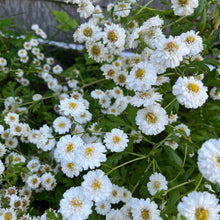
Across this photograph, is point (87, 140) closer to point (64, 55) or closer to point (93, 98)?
point (93, 98)

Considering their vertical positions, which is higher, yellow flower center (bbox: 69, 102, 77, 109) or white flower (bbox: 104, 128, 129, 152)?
yellow flower center (bbox: 69, 102, 77, 109)

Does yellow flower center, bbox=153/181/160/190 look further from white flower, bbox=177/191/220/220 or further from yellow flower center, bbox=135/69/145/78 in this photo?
yellow flower center, bbox=135/69/145/78

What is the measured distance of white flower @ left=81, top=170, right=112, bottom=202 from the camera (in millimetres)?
813

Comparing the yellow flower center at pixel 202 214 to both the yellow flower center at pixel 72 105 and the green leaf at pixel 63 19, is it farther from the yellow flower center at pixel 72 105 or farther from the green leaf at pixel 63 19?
the green leaf at pixel 63 19

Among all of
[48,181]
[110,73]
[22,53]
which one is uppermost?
[110,73]

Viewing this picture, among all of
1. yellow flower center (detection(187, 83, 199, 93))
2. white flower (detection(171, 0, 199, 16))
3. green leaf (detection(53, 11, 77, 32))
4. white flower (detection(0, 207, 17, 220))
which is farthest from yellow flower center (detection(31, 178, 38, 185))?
green leaf (detection(53, 11, 77, 32))

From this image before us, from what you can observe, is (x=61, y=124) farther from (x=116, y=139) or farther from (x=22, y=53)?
(x=22, y=53)

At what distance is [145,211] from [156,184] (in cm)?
20

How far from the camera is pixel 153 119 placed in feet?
3.02

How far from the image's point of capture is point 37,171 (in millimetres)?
1324

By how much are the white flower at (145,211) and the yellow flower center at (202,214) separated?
148 millimetres

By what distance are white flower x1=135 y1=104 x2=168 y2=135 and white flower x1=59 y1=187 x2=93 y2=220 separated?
0.36 metres

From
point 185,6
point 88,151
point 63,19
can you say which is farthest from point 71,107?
point 63,19

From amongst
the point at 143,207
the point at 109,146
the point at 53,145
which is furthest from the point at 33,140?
the point at 143,207
